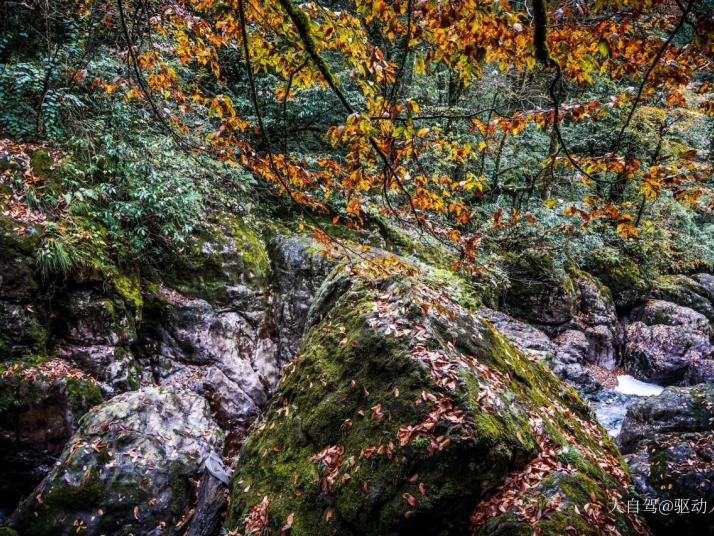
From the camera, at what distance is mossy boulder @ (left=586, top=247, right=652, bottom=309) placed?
43.5ft

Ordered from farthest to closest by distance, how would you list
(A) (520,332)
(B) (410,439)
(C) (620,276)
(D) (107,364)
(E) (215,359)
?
1. (C) (620,276)
2. (A) (520,332)
3. (E) (215,359)
4. (D) (107,364)
5. (B) (410,439)

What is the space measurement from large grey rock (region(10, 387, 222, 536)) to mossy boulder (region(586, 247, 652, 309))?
13566mm

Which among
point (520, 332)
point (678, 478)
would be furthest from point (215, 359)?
point (520, 332)

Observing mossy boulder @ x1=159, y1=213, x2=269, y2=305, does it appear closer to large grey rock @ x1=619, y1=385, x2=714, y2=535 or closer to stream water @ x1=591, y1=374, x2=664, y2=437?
large grey rock @ x1=619, y1=385, x2=714, y2=535

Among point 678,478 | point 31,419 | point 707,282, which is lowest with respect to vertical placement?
point 31,419

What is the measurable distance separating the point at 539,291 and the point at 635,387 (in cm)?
359

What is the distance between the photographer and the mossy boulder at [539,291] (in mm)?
11531

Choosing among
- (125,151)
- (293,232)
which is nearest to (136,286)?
(125,151)

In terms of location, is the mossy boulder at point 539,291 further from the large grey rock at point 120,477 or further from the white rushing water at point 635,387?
the large grey rock at point 120,477

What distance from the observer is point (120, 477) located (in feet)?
13.2

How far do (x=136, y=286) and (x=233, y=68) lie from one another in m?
7.03

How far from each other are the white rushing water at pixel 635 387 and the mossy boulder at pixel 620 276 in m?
3.16

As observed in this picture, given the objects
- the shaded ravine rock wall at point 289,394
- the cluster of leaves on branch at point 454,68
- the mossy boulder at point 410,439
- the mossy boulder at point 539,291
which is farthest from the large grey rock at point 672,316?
the cluster of leaves on branch at point 454,68

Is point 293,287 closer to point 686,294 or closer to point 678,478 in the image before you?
point 678,478
